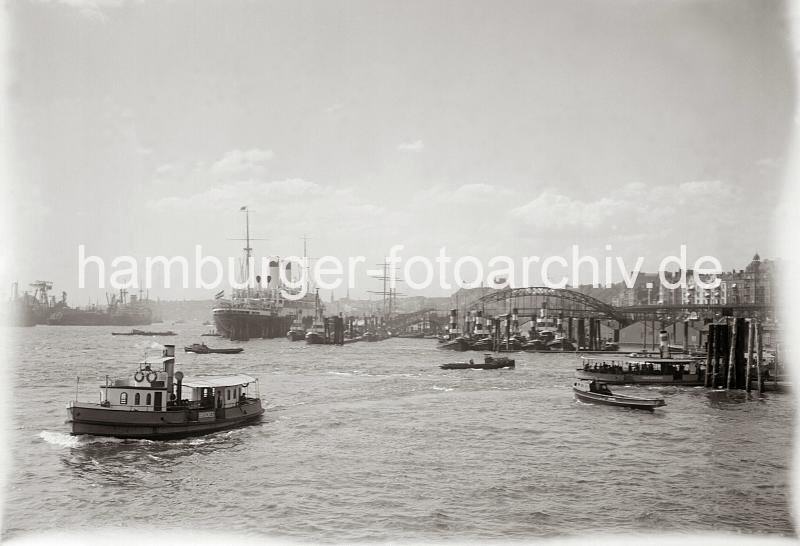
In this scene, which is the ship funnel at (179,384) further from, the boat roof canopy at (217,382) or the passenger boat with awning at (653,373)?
the passenger boat with awning at (653,373)

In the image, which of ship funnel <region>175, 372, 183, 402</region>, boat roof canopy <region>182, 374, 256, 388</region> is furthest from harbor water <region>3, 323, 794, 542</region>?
boat roof canopy <region>182, 374, 256, 388</region>

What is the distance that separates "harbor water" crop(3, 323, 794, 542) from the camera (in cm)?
958

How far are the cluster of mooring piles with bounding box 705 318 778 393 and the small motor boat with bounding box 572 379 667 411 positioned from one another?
500 centimetres

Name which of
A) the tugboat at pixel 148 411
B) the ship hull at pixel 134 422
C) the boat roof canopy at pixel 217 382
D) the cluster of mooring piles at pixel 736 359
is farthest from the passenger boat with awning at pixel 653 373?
the ship hull at pixel 134 422

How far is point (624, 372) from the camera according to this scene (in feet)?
101

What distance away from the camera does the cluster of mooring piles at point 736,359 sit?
25.1m

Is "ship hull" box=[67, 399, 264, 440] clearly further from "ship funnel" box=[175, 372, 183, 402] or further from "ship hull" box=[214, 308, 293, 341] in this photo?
"ship hull" box=[214, 308, 293, 341]

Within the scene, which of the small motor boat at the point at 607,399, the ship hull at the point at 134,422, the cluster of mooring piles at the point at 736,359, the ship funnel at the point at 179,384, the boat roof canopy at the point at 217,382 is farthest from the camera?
the cluster of mooring piles at the point at 736,359

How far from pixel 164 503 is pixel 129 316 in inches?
2568

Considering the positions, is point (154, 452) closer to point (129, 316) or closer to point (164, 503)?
point (164, 503)

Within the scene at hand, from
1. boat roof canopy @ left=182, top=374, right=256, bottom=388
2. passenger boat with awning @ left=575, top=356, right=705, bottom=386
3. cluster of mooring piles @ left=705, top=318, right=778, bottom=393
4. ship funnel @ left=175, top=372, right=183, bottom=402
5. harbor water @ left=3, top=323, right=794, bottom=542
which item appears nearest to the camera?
harbor water @ left=3, top=323, right=794, bottom=542

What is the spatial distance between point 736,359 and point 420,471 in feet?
60.8

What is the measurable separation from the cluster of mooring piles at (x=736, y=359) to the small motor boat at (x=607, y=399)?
5.00 m

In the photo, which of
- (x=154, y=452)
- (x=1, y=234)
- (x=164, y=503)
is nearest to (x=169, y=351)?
(x=154, y=452)
